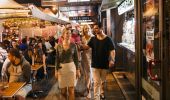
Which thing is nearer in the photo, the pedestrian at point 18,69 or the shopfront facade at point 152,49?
the shopfront facade at point 152,49

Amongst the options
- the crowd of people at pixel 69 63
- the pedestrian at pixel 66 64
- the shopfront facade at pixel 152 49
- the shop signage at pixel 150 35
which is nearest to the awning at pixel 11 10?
the crowd of people at pixel 69 63

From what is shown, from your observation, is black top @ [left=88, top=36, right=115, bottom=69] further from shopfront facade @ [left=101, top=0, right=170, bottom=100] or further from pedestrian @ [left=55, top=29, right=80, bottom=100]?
shopfront facade @ [left=101, top=0, right=170, bottom=100]

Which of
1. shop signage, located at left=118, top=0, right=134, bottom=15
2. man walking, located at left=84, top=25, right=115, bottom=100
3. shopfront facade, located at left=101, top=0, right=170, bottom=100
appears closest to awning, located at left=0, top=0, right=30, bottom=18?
man walking, located at left=84, top=25, right=115, bottom=100

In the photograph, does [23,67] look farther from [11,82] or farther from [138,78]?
[138,78]

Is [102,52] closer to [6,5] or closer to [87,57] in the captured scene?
[87,57]

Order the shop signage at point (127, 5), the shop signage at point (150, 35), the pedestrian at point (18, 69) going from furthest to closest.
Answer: the shop signage at point (127, 5)
the pedestrian at point (18, 69)
the shop signage at point (150, 35)

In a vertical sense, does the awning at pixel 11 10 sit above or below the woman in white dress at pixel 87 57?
above

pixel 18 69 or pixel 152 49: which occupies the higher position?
pixel 152 49

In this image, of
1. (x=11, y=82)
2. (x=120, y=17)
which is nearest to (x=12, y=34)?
(x=120, y=17)

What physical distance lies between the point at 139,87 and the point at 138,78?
25 centimetres

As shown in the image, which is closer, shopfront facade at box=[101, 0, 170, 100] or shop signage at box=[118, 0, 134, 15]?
shopfront facade at box=[101, 0, 170, 100]

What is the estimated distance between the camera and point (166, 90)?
5.10m

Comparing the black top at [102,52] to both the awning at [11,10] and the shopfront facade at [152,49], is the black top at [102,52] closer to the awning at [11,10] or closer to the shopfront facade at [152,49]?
the shopfront facade at [152,49]

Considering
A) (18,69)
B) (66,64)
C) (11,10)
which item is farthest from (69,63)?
(11,10)
